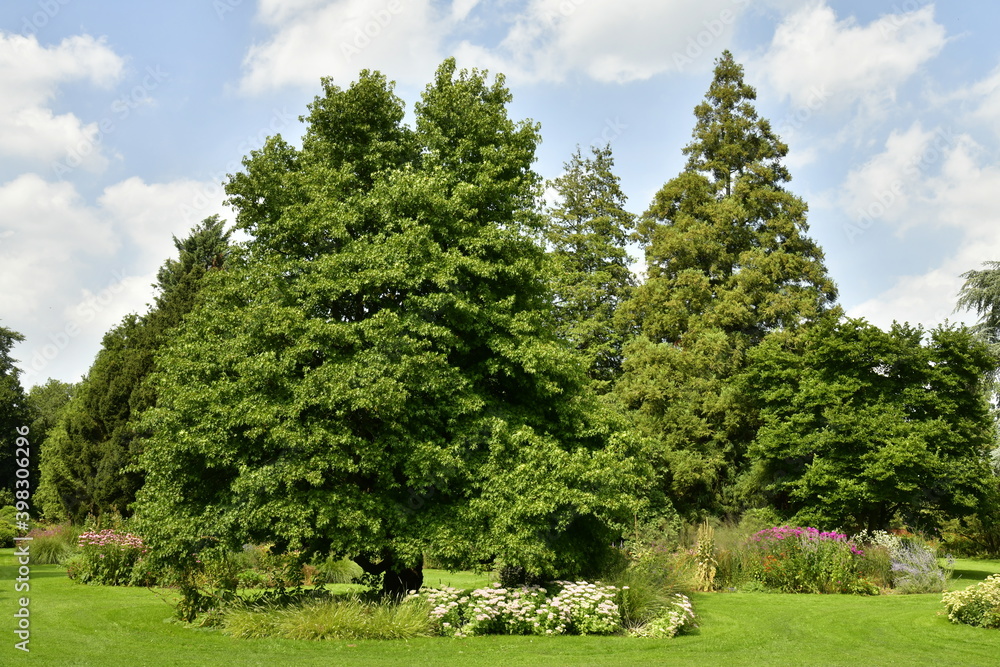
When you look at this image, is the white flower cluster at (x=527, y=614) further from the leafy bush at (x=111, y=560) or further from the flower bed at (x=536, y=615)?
the leafy bush at (x=111, y=560)

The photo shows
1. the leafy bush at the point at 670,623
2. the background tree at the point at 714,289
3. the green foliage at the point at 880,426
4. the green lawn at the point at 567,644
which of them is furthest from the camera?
the background tree at the point at 714,289

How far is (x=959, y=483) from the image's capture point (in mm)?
21219

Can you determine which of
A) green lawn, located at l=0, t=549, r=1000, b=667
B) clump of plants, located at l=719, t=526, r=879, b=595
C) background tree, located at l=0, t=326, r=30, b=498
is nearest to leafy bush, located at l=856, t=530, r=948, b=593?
clump of plants, located at l=719, t=526, r=879, b=595

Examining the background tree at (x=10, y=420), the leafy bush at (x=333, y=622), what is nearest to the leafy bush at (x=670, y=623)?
the leafy bush at (x=333, y=622)

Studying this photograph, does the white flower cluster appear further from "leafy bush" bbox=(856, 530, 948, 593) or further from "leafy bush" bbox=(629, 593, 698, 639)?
"leafy bush" bbox=(856, 530, 948, 593)

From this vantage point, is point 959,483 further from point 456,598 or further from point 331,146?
point 331,146

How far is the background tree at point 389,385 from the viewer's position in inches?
511

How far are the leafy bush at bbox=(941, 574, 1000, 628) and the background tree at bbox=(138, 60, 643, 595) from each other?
20.4 feet

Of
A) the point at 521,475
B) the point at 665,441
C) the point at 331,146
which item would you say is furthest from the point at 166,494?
the point at 665,441

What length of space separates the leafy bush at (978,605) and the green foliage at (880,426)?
7.06 m

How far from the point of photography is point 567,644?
40.1ft

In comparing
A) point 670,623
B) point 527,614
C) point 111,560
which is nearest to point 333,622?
point 527,614

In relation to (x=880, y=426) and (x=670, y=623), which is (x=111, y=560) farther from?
(x=880, y=426)

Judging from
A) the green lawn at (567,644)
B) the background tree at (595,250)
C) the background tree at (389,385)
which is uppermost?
the background tree at (595,250)
